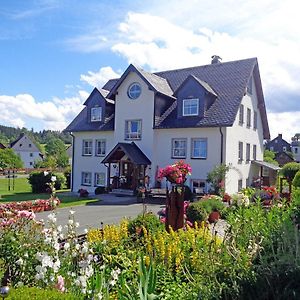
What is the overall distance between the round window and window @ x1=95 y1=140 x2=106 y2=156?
4768 millimetres

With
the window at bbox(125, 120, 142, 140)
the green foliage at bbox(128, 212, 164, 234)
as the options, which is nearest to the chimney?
the window at bbox(125, 120, 142, 140)

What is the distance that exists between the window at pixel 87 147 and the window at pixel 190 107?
363 inches

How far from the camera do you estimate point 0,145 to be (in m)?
93.0

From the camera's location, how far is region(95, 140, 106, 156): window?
2950 centimetres

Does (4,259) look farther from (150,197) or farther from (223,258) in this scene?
(150,197)

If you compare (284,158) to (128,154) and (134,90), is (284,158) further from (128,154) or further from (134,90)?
(128,154)

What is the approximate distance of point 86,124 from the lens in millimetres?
30625

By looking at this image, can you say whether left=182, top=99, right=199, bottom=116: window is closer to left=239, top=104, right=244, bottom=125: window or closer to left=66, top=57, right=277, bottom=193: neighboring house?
left=66, top=57, right=277, bottom=193: neighboring house

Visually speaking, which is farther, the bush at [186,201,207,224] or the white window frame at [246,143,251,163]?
the white window frame at [246,143,251,163]

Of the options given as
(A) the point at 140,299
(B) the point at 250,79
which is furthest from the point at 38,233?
(B) the point at 250,79

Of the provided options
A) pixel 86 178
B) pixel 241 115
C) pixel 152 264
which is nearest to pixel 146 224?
pixel 152 264

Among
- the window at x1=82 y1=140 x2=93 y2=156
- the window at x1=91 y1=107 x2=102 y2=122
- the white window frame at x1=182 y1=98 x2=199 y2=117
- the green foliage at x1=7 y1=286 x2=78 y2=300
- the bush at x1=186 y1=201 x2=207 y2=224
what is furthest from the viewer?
the window at x1=82 y1=140 x2=93 y2=156

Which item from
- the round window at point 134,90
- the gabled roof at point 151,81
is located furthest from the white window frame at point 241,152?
the round window at point 134,90

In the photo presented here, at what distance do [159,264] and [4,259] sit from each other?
2414mm
